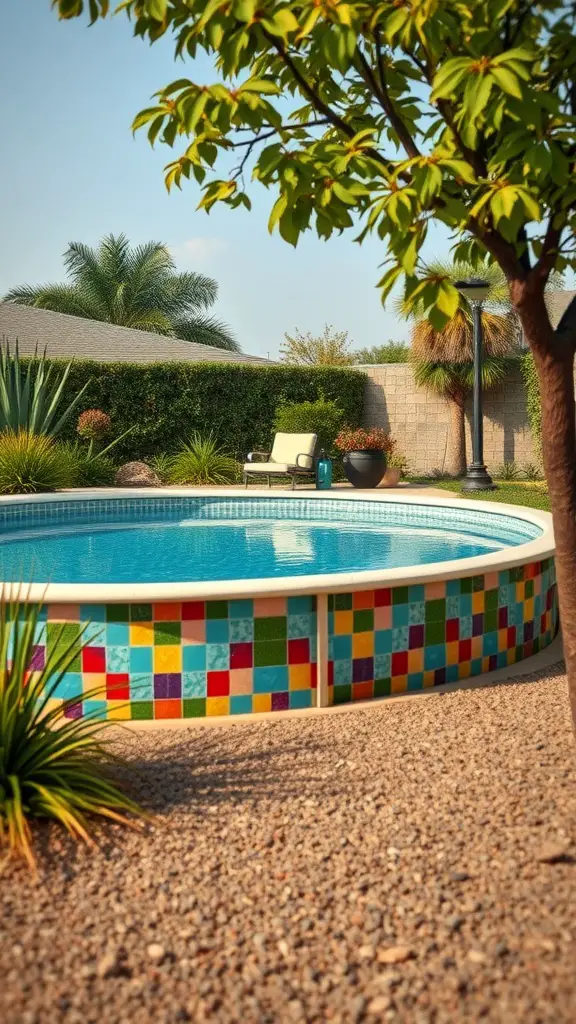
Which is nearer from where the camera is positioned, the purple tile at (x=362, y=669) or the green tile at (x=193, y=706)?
the green tile at (x=193, y=706)

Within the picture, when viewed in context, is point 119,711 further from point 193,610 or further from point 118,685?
point 193,610

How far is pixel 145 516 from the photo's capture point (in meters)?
12.2

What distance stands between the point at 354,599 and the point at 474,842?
1.74 metres

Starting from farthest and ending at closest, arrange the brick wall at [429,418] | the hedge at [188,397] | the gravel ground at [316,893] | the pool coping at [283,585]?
the brick wall at [429,418] → the hedge at [188,397] → the pool coping at [283,585] → the gravel ground at [316,893]

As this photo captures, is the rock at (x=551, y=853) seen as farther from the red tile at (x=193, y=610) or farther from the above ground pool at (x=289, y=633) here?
the red tile at (x=193, y=610)

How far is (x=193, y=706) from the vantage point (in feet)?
14.1

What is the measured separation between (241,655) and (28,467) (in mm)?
9458

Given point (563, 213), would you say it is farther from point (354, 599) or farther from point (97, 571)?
point (97, 571)

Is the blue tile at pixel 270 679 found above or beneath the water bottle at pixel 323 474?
beneath

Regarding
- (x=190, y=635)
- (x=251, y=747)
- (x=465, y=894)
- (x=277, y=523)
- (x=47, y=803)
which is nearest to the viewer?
(x=465, y=894)

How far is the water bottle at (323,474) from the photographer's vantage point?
14.5 meters

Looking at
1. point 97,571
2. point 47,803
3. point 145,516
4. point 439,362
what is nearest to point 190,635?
point 47,803

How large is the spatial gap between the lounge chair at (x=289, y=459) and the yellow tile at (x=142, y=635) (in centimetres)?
986

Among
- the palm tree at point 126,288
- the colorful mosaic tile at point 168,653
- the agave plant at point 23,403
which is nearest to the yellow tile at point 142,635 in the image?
the colorful mosaic tile at point 168,653
